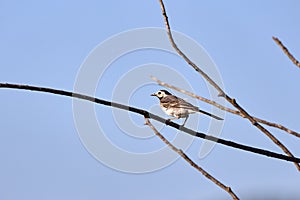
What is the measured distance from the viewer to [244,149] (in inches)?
61.9

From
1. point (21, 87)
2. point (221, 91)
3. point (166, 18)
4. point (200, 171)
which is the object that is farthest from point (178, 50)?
point (21, 87)

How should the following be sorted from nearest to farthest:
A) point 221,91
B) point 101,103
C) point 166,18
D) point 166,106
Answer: point 221,91
point 101,103
point 166,18
point 166,106

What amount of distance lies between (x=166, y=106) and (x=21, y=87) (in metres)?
10.1

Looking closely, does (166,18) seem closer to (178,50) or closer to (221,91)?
(178,50)

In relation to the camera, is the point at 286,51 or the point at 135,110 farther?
the point at 135,110

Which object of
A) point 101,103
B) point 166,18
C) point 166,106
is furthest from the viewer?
point 166,106

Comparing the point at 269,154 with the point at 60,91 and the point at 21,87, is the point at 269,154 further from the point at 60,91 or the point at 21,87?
the point at 21,87

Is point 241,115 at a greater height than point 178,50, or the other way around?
point 178,50

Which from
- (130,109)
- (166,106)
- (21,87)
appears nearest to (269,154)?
(130,109)

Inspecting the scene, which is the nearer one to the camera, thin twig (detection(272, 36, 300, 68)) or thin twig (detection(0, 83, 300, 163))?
thin twig (detection(272, 36, 300, 68))

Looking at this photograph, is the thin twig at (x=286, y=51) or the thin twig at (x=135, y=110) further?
the thin twig at (x=135, y=110)

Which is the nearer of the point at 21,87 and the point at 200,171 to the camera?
the point at 21,87

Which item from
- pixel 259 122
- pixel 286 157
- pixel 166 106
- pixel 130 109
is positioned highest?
pixel 166 106

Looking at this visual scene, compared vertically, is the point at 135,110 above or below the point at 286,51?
above
